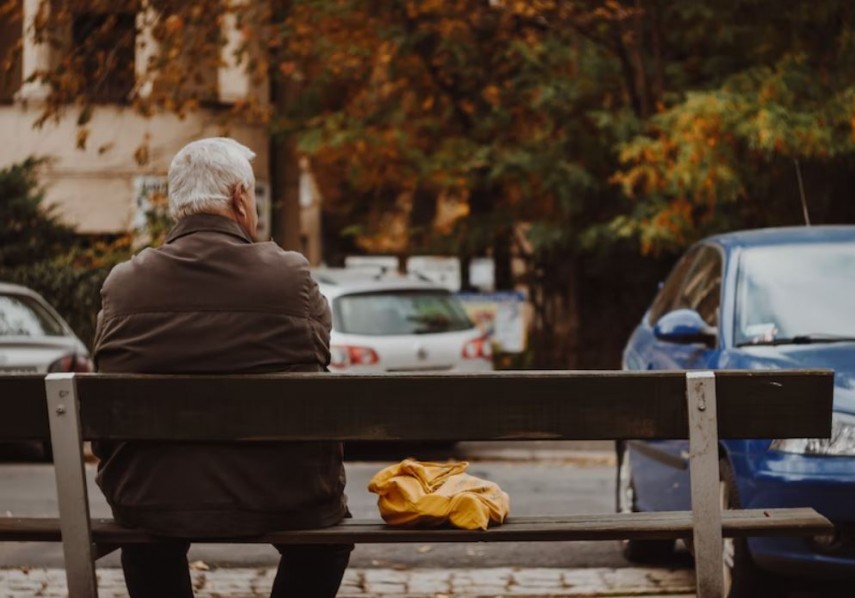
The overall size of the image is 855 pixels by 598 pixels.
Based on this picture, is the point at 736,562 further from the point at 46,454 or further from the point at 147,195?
the point at 147,195

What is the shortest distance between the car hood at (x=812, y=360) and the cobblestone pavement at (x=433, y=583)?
1.15 metres

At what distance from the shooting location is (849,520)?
6.12 metres

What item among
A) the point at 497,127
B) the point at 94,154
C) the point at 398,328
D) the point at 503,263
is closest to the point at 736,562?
the point at 398,328

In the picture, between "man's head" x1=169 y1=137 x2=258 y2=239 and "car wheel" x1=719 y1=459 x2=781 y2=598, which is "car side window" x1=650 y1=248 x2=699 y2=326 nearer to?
"car wheel" x1=719 y1=459 x2=781 y2=598

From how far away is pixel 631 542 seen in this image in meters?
8.25

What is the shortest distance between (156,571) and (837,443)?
2784 millimetres

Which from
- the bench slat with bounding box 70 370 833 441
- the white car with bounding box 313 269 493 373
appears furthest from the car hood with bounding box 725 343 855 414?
the white car with bounding box 313 269 493 373

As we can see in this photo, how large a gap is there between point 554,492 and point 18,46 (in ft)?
24.1

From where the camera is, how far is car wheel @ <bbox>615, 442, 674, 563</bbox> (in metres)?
8.25

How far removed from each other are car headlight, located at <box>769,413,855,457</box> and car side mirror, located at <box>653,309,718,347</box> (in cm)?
107

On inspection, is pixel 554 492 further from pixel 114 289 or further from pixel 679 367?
pixel 114 289

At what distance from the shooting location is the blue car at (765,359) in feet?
20.2

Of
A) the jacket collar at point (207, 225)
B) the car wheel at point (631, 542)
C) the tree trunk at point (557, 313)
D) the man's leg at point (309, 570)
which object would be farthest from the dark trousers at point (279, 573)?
the tree trunk at point (557, 313)

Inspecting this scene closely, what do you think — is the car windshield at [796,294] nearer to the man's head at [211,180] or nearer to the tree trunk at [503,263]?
the man's head at [211,180]
